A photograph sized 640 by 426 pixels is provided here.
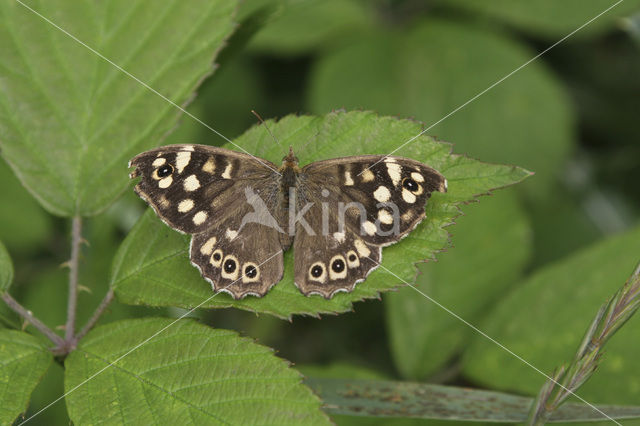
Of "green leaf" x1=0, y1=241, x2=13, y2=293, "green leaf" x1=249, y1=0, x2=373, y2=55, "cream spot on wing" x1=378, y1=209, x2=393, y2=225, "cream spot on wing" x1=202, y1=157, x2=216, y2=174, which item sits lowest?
"green leaf" x1=0, y1=241, x2=13, y2=293

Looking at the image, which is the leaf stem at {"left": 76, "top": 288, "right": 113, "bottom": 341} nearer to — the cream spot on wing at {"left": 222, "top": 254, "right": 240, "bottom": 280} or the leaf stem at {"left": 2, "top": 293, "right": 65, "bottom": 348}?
the leaf stem at {"left": 2, "top": 293, "right": 65, "bottom": 348}

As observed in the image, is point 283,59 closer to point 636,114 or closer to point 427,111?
point 427,111

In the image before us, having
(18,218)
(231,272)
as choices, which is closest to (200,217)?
(231,272)

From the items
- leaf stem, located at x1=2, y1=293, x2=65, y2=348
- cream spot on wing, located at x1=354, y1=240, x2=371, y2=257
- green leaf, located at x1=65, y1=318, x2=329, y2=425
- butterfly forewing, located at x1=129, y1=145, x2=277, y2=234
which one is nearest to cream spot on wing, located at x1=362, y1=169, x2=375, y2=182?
cream spot on wing, located at x1=354, y1=240, x2=371, y2=257

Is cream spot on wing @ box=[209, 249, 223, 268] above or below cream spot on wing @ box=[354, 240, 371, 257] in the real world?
below

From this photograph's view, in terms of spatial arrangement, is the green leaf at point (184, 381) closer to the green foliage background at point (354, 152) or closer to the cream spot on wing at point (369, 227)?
the green foliage background at point (354, 152)
